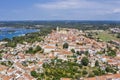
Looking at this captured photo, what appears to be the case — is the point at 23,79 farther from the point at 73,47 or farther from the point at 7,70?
the point at 73,47

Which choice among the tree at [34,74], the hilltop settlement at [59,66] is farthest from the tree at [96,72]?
the tree at [34,74]

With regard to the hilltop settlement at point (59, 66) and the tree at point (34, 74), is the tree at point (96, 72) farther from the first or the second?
the tree at point (34, 74)

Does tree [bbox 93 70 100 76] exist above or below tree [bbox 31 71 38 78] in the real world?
below

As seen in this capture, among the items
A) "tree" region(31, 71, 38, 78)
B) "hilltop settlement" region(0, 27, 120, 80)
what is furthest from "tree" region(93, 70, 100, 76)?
"tree" region(31, 71, 38, 78)

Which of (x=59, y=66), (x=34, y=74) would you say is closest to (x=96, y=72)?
(x=59, y=66)

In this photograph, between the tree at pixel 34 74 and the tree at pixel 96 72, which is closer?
the tree at pixel 34 74

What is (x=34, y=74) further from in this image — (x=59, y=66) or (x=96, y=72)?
(x=96, y=72)

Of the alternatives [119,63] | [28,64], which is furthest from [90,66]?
[28,64]

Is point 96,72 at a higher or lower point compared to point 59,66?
lower

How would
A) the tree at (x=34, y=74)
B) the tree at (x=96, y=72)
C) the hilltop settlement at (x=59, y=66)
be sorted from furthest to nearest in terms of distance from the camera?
the tree at (x=96, y=72)
the hilltop settlement at (x=59, y=66)
the tree at (x=34, y=74)

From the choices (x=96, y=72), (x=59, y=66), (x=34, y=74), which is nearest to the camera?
(x=34, y=74)

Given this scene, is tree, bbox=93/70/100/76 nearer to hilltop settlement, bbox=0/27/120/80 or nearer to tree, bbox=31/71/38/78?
hilltop settlement, bbox=0/27/120/80
